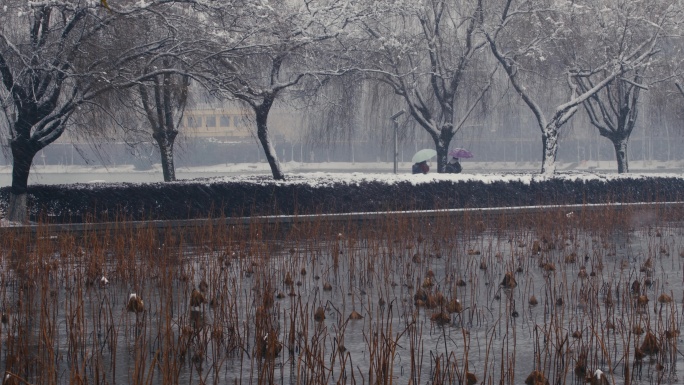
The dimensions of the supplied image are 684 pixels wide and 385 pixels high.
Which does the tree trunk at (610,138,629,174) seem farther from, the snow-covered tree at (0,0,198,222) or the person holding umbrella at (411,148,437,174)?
the snow-covered tree at (0,0,198,222)

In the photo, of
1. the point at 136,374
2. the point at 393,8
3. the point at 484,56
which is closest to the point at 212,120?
the point at 484,56

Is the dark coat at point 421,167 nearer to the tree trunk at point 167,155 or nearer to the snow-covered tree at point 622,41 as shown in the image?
the snow-covered tree at point 622,41

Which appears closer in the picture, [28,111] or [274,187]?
[28,111]

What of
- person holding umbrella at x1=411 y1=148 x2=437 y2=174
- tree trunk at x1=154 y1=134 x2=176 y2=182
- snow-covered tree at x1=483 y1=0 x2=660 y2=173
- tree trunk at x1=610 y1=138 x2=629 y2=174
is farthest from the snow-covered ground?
tree trunk at x1=154 y1=134 x2=176 y2=182

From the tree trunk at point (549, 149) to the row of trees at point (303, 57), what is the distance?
4cm

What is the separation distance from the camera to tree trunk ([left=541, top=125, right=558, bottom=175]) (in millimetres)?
26328

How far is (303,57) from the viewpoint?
2334 centimetres

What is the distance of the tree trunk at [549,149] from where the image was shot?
86.4 feet

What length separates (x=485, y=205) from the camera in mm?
22016

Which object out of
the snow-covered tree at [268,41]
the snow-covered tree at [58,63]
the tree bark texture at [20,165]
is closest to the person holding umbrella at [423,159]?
the snow-covered tree at [268,41]

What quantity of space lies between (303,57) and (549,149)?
8720 millimetres

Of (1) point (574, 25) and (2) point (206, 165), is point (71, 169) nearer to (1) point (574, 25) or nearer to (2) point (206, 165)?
(2) point (206, 165)

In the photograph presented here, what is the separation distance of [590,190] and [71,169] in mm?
72730

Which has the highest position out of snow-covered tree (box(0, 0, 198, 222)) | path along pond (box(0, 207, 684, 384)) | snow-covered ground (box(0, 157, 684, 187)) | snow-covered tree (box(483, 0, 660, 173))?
snow-covered tree (box(483, 0, 660, 173))
